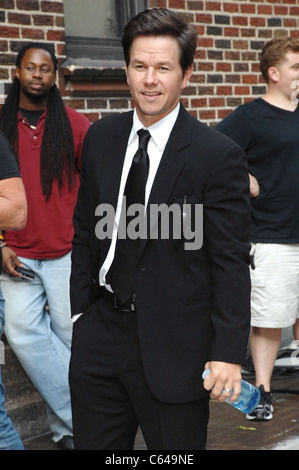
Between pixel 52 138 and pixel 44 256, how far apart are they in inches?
26.0

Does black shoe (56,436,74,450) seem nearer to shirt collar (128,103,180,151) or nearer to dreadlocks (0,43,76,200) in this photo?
dreadlocks (0,43,76,200)

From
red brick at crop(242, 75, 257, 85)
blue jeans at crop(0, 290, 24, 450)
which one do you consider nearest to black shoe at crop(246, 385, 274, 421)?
blue jeans at crop(0, 290, 24, 450)

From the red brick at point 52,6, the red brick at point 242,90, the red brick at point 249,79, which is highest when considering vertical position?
the red brick at point 52,6

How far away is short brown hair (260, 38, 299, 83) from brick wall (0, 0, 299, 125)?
4.24 ft

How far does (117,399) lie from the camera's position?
9.67ft

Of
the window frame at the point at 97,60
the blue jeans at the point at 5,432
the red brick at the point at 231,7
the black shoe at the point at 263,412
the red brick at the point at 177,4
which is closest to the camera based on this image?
the blue jeans at the point at 5,432

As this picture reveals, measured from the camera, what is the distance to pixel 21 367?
16.1 ft

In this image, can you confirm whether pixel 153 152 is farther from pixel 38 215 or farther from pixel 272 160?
pixel 272 160

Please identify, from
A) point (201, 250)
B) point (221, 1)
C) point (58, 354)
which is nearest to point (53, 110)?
point (58, 354)

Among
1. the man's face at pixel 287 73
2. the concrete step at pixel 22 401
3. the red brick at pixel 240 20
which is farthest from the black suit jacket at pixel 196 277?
the red brick at pixel 240 20

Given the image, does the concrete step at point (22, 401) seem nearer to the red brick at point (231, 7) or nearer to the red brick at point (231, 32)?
the red brick at point (231, 32)

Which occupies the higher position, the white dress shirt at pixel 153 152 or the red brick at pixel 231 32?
the red brick at pixel 231 32

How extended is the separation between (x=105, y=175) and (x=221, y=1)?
4.46 m

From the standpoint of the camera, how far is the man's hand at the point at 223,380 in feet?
9.16
